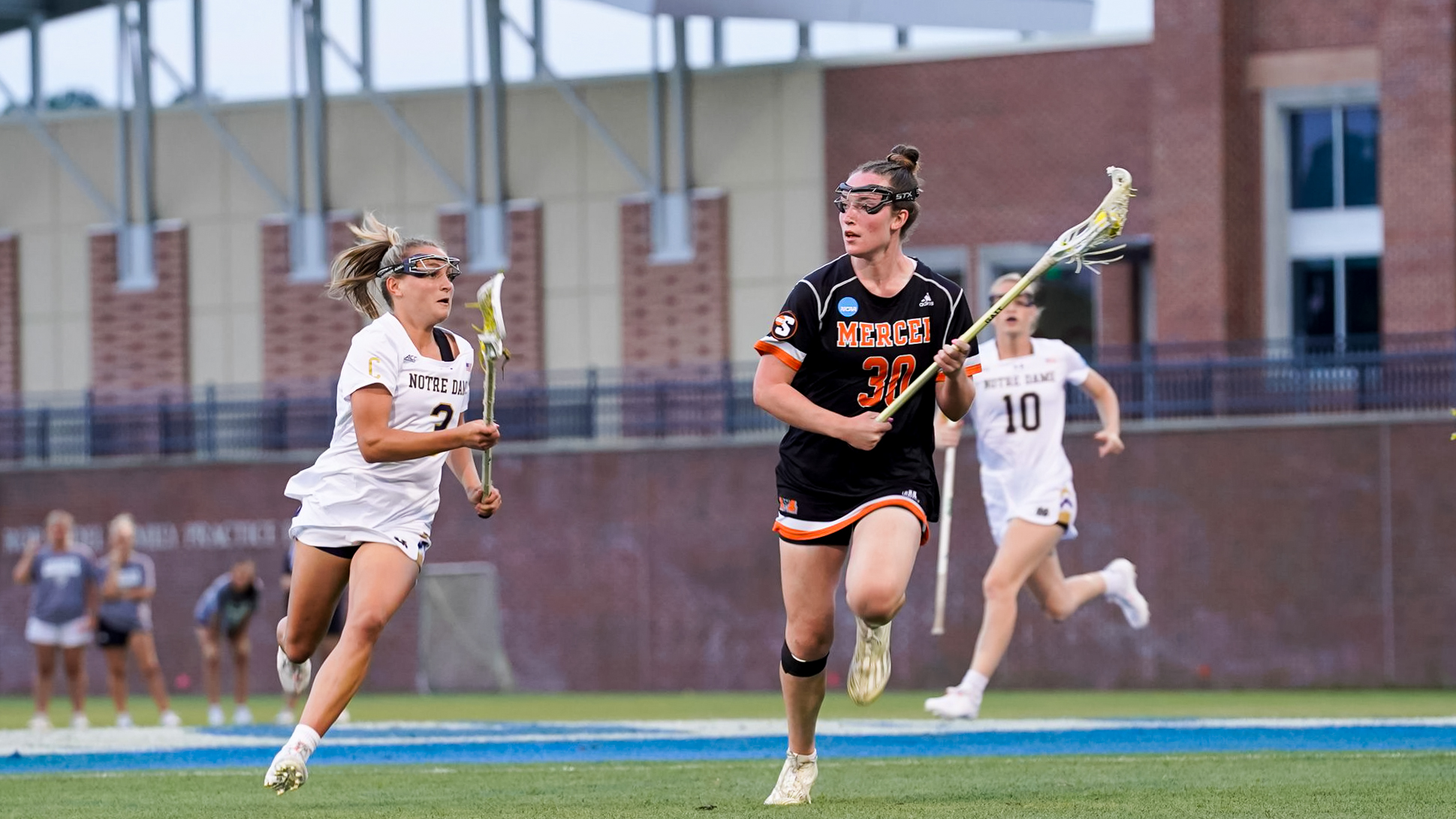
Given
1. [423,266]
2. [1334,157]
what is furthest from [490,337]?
[1334,157]

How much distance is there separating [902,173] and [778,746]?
16.5 ft

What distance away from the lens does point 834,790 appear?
909 centimetres

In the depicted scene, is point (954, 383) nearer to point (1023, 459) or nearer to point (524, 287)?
point (1023, 459)

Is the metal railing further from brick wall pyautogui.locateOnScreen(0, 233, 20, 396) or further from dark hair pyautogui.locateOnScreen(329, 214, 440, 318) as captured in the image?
dark hair pyautogui.locateOnScreen(329, 214, 440, 318)

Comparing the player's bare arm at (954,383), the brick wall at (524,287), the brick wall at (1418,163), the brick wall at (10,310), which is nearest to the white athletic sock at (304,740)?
the player's bare arm at (954,383)

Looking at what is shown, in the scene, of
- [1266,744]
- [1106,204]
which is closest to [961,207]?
[1266,744]

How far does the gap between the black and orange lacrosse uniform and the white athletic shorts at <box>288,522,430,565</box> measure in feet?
4.76

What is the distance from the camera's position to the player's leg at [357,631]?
8.07 meters

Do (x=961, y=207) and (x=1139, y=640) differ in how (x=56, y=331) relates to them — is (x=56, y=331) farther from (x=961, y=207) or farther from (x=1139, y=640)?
(x=1139, y=640)

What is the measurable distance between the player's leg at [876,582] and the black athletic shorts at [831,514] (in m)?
0.03

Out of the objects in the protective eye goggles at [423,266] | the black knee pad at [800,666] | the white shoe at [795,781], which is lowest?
the white shoe at [795,781]

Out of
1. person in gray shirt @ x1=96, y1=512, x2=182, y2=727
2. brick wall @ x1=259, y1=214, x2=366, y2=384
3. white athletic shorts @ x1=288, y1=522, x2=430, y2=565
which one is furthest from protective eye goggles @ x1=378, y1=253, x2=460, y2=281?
brick wall @ x1=259, y1=214, x2=366, y2=384

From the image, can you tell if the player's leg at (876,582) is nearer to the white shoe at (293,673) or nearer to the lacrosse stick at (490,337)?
the lacrosse stick at (490,337)

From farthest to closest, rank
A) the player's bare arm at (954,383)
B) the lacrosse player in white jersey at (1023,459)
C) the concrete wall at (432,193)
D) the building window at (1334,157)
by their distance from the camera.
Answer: the concrete wall at (432,193) → the building window at (1334,157) → the lacrosse player in white jersey at (1023,459) → the player's bare arm at (954,383)
